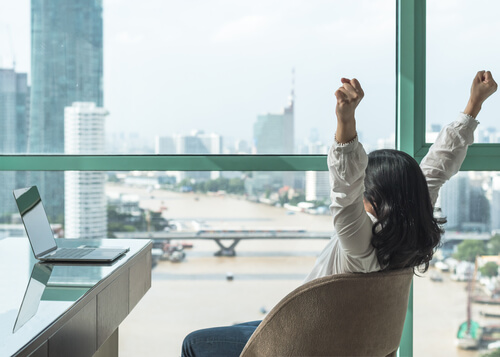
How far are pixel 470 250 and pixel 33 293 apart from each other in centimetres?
195

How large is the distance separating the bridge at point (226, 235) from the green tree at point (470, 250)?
2.03 feet

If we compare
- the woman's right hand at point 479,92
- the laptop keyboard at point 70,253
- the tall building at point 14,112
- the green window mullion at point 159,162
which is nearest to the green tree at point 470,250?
the green window mullion at point 159,162

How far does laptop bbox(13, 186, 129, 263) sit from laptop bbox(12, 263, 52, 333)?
0.23ft

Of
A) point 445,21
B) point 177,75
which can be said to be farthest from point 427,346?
point 177,75

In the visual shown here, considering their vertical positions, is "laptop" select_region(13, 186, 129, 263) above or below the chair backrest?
above

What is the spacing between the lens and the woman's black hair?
4.41 feet

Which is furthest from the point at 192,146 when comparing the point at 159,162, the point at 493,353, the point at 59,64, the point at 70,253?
the point at 493,353

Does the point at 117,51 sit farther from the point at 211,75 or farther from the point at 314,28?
the point at 314,28

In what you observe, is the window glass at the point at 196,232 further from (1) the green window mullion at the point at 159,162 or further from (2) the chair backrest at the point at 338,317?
(2) the chair backrest at the point at 338,317

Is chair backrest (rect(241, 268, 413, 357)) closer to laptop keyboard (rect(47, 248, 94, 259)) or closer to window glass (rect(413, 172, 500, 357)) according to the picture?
laptop keyboard (rect(47, 248, 94, 259))

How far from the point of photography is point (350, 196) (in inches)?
49.6

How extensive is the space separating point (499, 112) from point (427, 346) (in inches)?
45.3

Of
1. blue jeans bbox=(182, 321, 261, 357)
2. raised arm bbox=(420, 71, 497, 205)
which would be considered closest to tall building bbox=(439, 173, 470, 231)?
raised arm bbox=(420, 71, 497, 205)

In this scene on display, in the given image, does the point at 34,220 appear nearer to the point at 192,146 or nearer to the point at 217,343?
the point at 217,343
